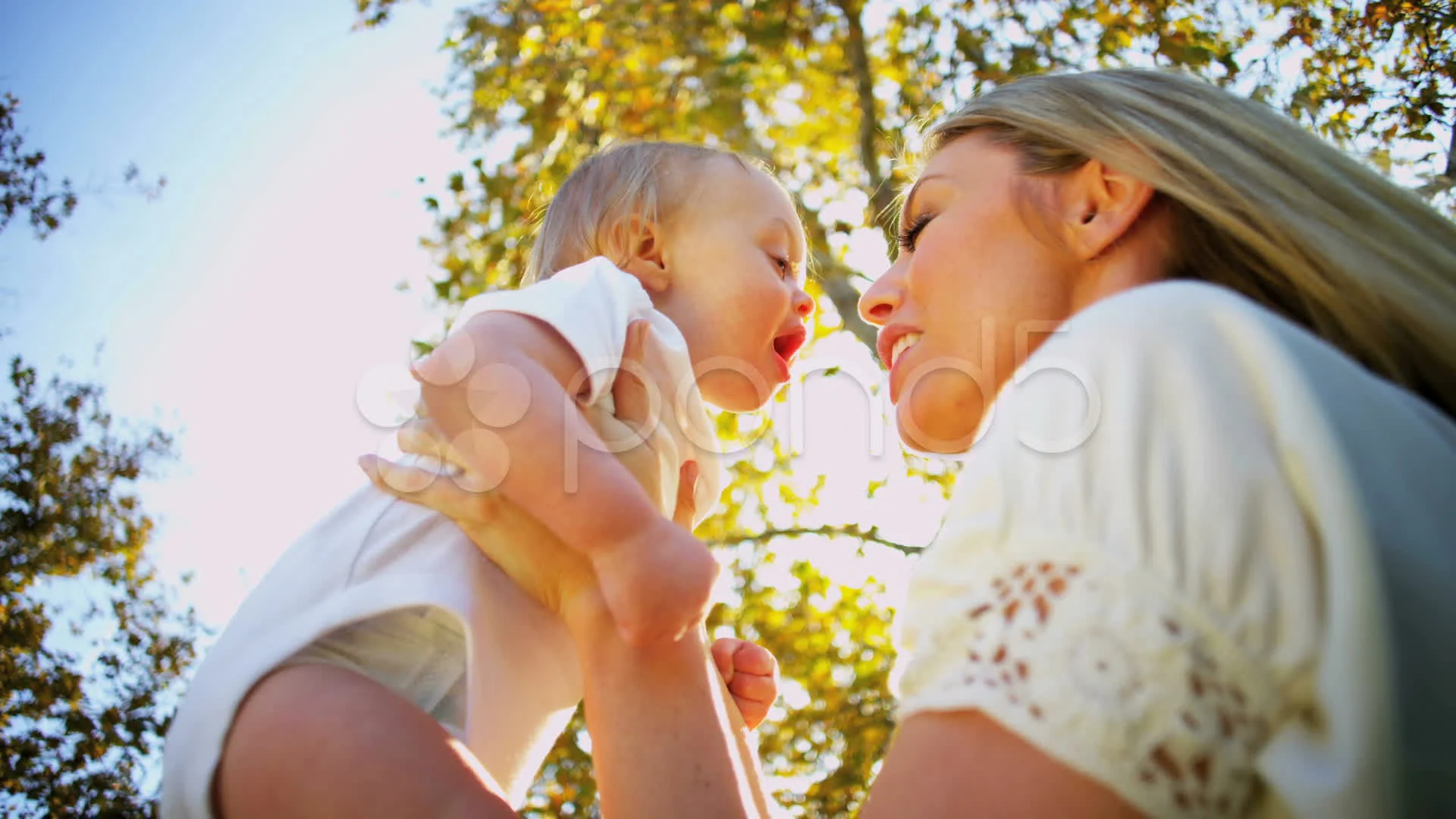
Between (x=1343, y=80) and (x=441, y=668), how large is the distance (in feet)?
14.2

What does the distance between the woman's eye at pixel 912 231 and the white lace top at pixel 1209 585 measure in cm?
128

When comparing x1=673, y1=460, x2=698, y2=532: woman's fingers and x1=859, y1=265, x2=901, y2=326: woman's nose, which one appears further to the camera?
x1=859, y1=265, x2=901, y2=326: woman's nose

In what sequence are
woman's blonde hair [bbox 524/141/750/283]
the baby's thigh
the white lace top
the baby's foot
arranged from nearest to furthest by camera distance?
the white lace top → the baby's thigh → the baby's foot → woman's blonde hair [bbox 524/141/750/283]

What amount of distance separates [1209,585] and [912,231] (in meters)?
1.60

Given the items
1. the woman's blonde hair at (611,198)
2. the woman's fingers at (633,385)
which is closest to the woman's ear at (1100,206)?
the woman's fingers at (633,385)

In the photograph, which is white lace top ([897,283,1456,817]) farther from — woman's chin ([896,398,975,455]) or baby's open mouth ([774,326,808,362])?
baby's open mouth ([774,326,808,362])

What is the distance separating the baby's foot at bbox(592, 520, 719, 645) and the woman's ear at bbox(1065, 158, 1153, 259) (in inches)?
38.8

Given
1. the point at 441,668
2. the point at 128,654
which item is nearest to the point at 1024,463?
the point at 441,668

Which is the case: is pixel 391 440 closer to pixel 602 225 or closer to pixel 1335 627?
pixel 602 225

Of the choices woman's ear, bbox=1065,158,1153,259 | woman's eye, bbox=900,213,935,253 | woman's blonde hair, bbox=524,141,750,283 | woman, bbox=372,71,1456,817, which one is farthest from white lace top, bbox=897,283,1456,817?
woman's blonde hair, bbox=524,141,750,283

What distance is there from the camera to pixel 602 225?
3.07 meters

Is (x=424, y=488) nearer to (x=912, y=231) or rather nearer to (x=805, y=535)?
(x=912, y=231)

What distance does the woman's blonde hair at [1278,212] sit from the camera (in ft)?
5.48

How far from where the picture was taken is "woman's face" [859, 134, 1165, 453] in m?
2.16
